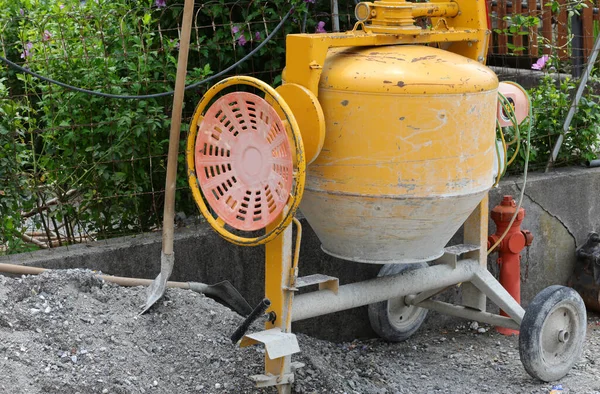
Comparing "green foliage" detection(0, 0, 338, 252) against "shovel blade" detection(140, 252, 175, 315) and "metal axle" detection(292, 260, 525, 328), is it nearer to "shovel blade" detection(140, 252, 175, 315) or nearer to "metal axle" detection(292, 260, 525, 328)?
"shovel blade" detection(140, 252, 175, 315)

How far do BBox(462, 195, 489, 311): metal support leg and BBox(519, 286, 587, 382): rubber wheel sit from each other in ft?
1.07

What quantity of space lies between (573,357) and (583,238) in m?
1.36

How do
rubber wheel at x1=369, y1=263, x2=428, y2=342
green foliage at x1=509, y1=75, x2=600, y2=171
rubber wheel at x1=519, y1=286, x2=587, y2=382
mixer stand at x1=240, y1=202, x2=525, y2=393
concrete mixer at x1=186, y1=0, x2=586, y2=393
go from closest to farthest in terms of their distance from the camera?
concrete mixer at x1=186, y1=0, x2=586, y2=393, mixer stand at x1=240, y1=202, x2=525, y2=393, rubber wheel at x1=519, y1=286, x2=587, y2=382, rubber wheel at x1=369, y1=263, x2=428, y2=342, green foliage at x1=509, y1=75, x2=600, y2=171

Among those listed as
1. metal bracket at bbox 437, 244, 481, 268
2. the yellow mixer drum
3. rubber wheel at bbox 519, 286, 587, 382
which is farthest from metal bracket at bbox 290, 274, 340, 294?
rubber wheel at bbox 519, 286, 587, 382

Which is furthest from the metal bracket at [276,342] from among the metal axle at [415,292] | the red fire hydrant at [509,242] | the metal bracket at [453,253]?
the red fire hydrant at [509,242]

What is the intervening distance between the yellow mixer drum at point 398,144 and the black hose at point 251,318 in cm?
45

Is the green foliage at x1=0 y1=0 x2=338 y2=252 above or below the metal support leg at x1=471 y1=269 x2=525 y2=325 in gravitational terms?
above

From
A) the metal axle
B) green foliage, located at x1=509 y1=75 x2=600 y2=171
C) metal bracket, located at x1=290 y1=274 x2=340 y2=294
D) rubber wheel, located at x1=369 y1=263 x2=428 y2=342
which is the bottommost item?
rubber wheel, located at x1=369 y1=263 x2=428 y2=342

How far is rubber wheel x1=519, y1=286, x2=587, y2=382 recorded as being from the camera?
4012mm

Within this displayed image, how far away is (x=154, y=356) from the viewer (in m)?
3.45

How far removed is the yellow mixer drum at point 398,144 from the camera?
3367mm

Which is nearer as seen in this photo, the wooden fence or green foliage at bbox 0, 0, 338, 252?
green foliage at bbox 0, 0, 338, 252

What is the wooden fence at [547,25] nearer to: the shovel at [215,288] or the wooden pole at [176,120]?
the shovel at [215,288]

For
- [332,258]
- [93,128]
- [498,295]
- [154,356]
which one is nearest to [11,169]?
[93,128]
